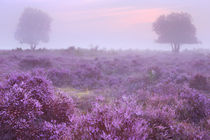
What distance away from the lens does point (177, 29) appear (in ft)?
145

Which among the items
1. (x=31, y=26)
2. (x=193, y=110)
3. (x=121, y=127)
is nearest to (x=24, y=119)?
(x=121, y=127)

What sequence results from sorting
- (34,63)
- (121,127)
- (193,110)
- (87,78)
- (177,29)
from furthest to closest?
1. (177,29)
2. (34,63)
3. (87,78)
4. (193,110)
5. (121,127)

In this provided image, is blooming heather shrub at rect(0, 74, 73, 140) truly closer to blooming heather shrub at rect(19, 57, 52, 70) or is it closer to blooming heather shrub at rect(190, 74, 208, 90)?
blooming heather shrub at rect(190, 74, 208, 90)

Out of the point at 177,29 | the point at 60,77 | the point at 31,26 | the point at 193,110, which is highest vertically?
the point at 31,26

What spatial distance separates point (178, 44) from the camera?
4600 centimetres

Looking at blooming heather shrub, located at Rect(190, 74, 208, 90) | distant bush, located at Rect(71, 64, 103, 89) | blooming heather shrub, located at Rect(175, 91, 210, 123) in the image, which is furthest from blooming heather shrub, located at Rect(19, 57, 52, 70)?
blooming heather shrub, located at Rect(175, 91, 210, 123)

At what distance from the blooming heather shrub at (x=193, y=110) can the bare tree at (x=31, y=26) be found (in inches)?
2166

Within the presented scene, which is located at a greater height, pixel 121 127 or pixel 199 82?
pixel 121 127

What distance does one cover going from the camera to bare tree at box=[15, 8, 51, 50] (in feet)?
181

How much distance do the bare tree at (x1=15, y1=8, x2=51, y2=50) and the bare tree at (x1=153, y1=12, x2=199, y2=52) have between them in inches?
1310

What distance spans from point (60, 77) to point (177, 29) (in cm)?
4015

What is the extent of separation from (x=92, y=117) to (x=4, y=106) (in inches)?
60.1

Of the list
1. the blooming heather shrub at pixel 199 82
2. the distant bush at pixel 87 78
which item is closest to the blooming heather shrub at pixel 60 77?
the distant bush at pixel 87 78

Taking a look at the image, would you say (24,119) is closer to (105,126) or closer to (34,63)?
(105,126)
